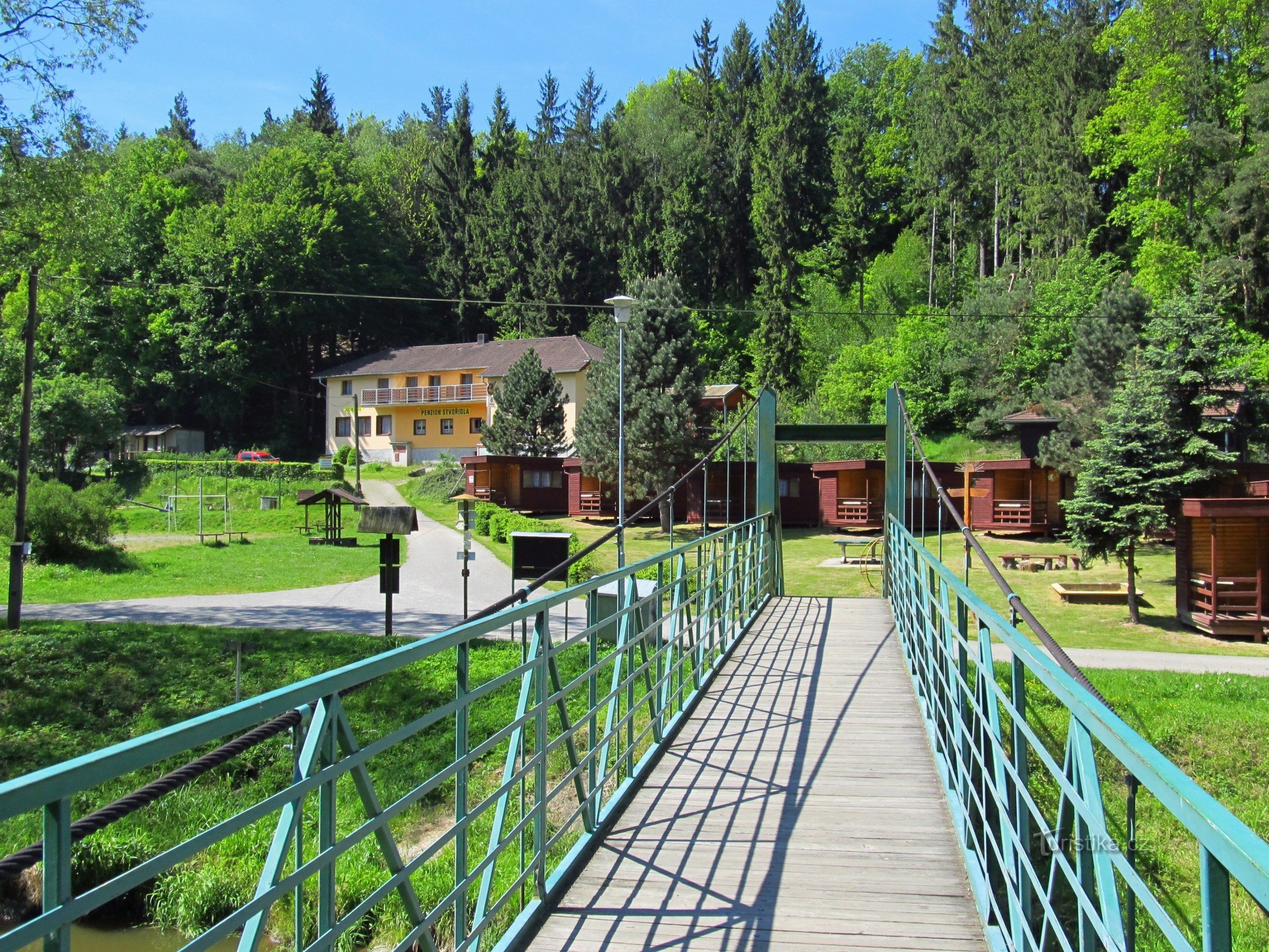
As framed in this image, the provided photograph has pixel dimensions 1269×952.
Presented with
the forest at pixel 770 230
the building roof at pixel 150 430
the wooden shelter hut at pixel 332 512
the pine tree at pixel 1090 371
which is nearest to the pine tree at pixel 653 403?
the forest at pixel 770 230

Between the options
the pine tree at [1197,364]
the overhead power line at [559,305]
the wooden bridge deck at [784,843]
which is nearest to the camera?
the wooden bridge deck at [784,843]

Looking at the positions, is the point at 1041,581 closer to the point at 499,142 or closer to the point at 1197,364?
the point at 1197,364

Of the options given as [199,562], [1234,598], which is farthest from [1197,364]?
[199,562]

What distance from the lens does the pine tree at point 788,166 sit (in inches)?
1881

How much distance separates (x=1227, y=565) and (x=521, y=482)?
23.0 m

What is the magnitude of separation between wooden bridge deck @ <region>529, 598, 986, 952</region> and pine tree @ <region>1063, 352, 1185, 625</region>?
14.8 meters

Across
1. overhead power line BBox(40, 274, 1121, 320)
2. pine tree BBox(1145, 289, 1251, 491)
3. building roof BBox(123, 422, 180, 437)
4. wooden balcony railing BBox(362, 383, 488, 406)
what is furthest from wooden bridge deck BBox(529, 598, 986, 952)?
building roof BBox(123, 422, 180, 437)

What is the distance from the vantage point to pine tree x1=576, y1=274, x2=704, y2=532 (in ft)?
95.6

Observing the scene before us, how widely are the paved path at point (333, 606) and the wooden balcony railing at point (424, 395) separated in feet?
86.6

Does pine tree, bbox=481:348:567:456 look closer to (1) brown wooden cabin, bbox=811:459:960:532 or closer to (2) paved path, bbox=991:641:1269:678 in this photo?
(1) brown wooden cabin, bbox=811:459:960:532

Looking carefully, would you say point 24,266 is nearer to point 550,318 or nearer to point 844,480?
point 844,480

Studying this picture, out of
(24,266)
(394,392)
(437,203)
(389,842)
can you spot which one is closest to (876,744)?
(389,842)

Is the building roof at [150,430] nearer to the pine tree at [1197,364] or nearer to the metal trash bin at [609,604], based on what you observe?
the metal trash bin at [609,604]

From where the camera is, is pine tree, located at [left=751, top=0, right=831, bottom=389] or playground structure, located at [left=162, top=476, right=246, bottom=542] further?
pine tree, located at [left=751, top=0, right=831, bottom=389]
